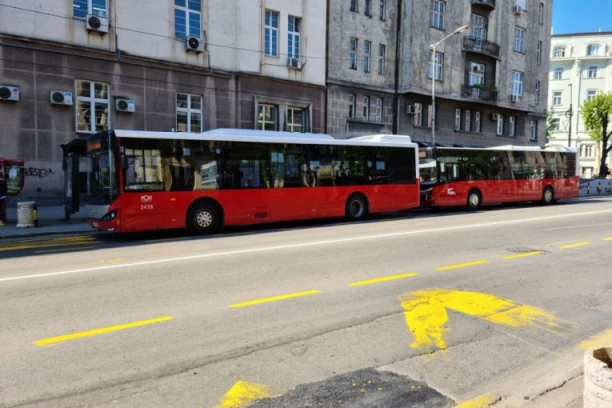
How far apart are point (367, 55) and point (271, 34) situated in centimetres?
703

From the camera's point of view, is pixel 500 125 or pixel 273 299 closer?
pixel 273 299

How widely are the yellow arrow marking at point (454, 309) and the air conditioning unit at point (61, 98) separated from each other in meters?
17.9

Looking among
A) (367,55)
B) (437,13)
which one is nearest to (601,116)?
(437,13)

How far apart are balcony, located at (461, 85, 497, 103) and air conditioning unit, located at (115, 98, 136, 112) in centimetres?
2388

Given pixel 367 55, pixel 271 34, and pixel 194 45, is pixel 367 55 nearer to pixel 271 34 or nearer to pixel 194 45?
pixel 271 34

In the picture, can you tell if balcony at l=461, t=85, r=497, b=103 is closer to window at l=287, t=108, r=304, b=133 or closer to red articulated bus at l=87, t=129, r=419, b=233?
window at l=287, t=108, r=304, b=133

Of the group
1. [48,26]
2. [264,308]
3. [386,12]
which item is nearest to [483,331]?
[264,308]

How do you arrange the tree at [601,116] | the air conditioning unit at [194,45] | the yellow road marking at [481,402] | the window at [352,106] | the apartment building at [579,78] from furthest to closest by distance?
1. the apartment building at [579,78]
2. the tree at [601,116]
3. the window at [352,106]
4. the air conditioning unit at [194,45]
5. the yellow road marking at [481,402]

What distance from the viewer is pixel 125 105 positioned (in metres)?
20.8

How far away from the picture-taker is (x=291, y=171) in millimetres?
15266

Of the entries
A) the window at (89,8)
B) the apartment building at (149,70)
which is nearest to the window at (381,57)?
the apartment building at (149,70)

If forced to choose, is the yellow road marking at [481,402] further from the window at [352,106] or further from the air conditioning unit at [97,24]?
the window at [352,106]

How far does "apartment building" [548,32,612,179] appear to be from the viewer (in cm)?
7381

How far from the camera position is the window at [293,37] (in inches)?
1038
